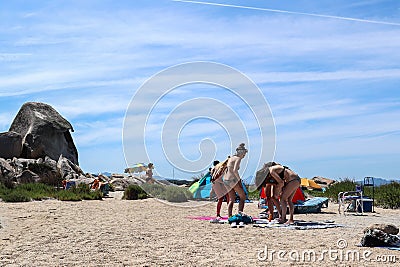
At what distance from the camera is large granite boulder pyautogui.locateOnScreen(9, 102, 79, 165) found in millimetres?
28750

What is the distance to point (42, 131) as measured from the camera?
97.2 ft

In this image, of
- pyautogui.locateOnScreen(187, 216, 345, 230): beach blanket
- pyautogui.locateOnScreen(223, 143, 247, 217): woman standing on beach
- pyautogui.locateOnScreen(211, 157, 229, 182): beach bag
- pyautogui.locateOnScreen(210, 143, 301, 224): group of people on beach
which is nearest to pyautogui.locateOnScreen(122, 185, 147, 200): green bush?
pyautogui.locateOnScreen(211, 157, 229, 182): beach bag

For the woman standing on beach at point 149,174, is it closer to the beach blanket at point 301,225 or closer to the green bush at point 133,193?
the green bush at point 133,193

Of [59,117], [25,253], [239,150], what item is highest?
[59,117]

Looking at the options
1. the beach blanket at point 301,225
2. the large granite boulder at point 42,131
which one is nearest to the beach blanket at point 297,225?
the beach blanket at point 301,225

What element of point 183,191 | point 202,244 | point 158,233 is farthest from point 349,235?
point 183,191

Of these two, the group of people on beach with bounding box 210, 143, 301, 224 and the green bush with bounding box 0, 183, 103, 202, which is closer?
the group of people on beach with bounding box 210, 143, 301, 224

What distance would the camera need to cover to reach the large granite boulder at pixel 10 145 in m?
27.4

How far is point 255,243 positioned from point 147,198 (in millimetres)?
12943

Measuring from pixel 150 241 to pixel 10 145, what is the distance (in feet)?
68.2

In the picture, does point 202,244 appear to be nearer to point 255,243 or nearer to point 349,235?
point 255,243

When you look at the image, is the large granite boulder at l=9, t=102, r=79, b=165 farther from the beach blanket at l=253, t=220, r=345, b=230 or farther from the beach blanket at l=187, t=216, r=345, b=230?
the beach blanket at l=253, t=220, r=345, b=230

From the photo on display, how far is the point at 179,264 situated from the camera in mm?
6988

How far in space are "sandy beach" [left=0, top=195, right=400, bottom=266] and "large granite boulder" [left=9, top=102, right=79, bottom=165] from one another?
15.7m
